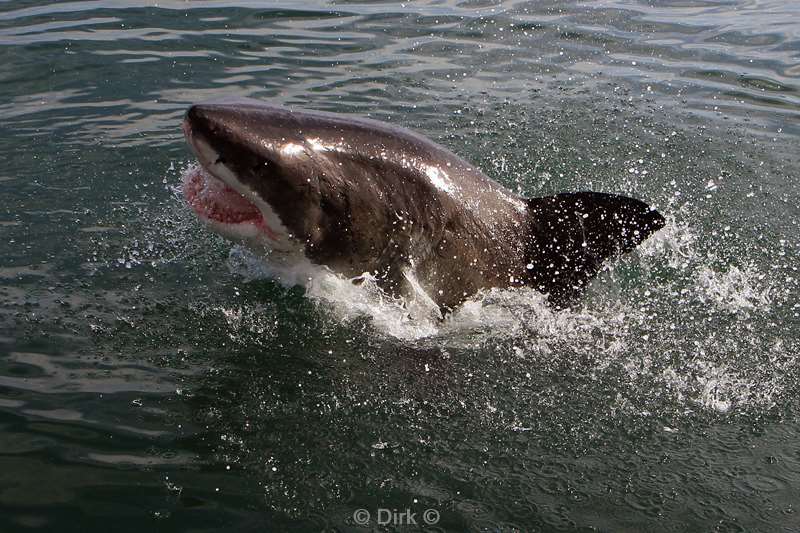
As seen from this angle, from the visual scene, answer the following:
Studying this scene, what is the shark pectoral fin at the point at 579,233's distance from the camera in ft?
18.3

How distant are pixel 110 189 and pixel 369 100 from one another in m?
3.32

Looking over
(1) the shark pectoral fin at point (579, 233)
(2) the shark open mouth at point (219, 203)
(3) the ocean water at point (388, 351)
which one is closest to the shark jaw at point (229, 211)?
(2) the shark open mouth at point (219, 203)

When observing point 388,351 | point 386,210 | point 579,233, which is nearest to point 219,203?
point 386,210

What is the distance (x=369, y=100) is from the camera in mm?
9727

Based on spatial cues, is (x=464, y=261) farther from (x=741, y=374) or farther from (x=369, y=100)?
(x=369, y=100)

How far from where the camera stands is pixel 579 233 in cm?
560

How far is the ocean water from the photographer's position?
4055mm

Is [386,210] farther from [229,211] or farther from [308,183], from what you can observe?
[229,211]

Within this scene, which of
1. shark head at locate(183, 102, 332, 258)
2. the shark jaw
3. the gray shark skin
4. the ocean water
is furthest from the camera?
the shark jaw

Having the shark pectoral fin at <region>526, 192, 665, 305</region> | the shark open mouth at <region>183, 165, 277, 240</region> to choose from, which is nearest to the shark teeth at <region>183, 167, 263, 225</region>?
the shark open mouth at <region>183, 165, 277, 240</region>

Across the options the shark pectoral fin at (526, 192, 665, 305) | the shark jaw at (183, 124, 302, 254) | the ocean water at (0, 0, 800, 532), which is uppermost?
the shark jaw at (183, 124, 302, 254)

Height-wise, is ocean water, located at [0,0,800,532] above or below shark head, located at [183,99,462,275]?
below

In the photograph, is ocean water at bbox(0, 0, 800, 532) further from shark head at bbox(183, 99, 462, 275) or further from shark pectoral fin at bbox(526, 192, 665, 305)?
shark head at bbox(183, 99, 462, 275)

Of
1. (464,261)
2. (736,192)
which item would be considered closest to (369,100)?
(736,192)
